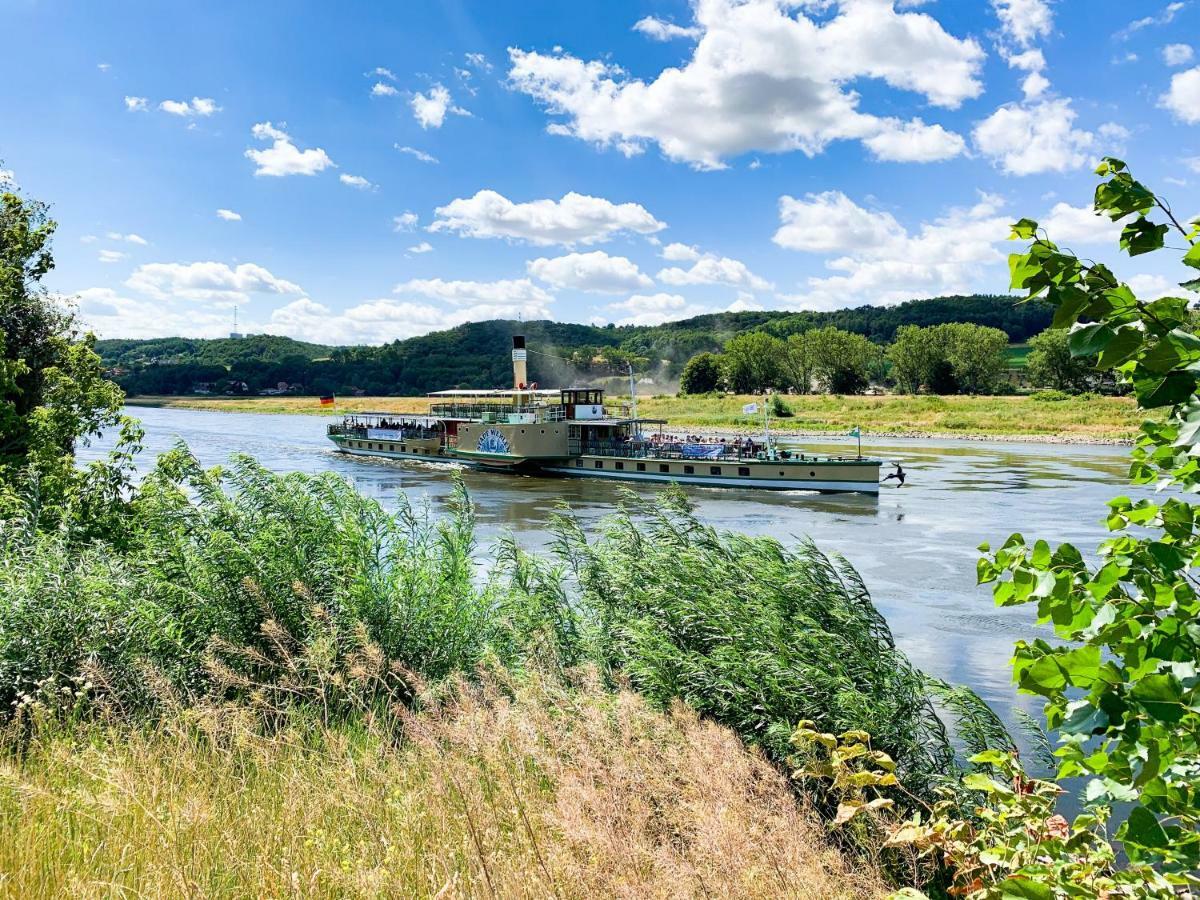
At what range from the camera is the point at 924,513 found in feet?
110

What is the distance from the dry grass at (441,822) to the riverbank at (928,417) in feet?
195

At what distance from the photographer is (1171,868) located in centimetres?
397

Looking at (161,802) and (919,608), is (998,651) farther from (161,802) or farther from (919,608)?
(161,802)

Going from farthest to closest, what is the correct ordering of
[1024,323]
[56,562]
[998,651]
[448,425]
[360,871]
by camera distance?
[1024,323] → [448,425] → [998,651] → [56,562] → [360,871]

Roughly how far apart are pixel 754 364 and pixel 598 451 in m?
81.4

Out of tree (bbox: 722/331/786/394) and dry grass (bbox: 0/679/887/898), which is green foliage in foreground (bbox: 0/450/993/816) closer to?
dry grass (bbox: 0/679/887/898)

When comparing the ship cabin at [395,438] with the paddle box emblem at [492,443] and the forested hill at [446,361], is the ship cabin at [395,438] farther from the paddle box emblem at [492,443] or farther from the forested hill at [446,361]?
the forested hill at [446,361]

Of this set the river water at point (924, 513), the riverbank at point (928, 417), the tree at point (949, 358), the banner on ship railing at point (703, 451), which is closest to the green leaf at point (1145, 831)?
the river water at point (924, 513)

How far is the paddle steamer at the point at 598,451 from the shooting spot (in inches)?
1673

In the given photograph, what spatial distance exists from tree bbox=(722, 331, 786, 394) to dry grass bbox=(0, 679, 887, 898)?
12322 centimetres

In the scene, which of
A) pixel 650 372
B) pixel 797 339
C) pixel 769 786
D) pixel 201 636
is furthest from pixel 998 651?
pixel 650 372

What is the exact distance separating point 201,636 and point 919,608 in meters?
15.2

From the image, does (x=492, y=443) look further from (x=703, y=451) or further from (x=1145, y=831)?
(x=1145, y=831)

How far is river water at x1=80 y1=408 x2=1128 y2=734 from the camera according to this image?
53.5ft
